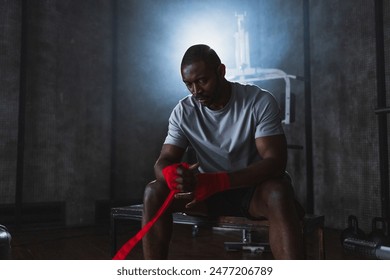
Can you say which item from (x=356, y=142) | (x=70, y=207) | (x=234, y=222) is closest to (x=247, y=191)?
(x=234, y=222)

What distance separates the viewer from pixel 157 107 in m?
3.83

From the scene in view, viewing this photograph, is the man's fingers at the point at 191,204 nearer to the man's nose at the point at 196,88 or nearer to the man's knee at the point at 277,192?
the man's knee at the point at 277,192

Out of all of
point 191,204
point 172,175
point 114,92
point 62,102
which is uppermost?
point 114,92

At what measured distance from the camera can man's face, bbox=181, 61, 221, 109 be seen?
1.45 meters

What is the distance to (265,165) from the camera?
132cm

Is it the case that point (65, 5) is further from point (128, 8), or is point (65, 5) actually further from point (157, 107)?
point (157, 107)

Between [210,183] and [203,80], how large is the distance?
0.41 metres

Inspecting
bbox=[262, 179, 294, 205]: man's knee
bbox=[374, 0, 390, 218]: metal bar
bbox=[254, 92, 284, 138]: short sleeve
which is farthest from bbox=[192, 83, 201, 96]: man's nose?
bbox=[374, 0, 390, 218]: metal bar

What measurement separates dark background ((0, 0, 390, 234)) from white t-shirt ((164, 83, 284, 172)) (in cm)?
148

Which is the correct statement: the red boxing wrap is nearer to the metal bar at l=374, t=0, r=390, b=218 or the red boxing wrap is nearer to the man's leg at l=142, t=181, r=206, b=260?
the man's leg at l=142, t=181, r=206, b=260

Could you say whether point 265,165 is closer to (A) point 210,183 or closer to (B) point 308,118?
(A) point 210,183

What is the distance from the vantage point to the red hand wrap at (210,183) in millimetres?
1279

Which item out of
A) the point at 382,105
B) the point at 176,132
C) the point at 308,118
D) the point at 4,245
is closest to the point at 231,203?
the point at 176,132

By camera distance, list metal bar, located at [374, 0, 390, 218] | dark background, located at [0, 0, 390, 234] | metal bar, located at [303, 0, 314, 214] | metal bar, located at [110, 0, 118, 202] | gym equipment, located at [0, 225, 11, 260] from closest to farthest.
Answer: gym equipment, located at [0, 225, 11, 260] < metal bar, located at [374, 0, 390, 218] < dark background, located at [0, 0, 390, 234] < metal bar, located at [303, 0, 314, 214] < metal bar, located at [110, 0, 118, 202]
